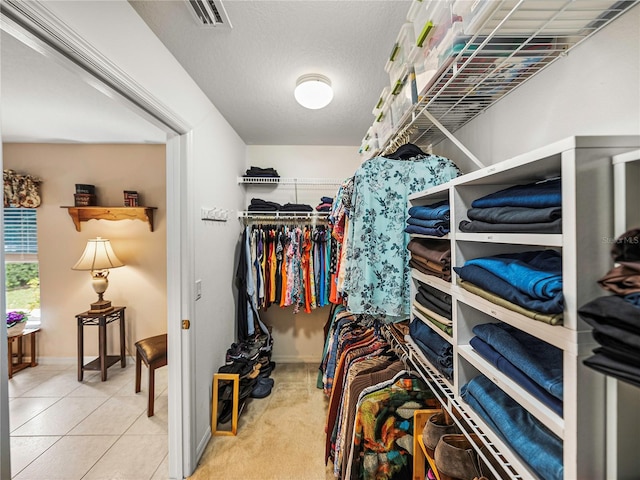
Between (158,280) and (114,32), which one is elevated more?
(114,32)

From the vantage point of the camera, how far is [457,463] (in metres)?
0.88

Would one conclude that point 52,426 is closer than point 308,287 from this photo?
Yes

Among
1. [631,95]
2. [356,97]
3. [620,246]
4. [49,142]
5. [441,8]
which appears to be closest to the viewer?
[620,246]

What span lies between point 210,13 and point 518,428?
1.76 m

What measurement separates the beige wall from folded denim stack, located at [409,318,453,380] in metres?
2.90

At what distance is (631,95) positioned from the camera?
667 mm

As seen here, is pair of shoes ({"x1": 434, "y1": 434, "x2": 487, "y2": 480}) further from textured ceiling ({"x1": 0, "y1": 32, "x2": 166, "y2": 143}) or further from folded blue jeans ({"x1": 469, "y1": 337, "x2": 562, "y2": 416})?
textured ceiling ({"x1": 0, "y1": 32, "x2": 166, "y2": 143})

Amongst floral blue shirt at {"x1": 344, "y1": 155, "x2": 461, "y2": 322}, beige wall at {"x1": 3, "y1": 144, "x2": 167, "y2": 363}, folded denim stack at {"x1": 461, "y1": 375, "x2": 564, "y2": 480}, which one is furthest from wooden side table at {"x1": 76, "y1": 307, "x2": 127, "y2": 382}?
folded denim stack at {"x1": 461, "y1": 375, "x2": 564, "y2": 480}

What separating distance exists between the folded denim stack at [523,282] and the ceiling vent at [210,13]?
1.38 meters

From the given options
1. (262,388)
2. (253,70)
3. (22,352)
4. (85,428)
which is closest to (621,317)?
(253,70)

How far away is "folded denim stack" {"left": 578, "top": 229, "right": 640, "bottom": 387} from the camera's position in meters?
0.37

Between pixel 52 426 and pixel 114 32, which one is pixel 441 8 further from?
pixel 52 426

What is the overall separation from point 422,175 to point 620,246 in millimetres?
953

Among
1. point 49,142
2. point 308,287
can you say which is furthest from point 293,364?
point 49,142
